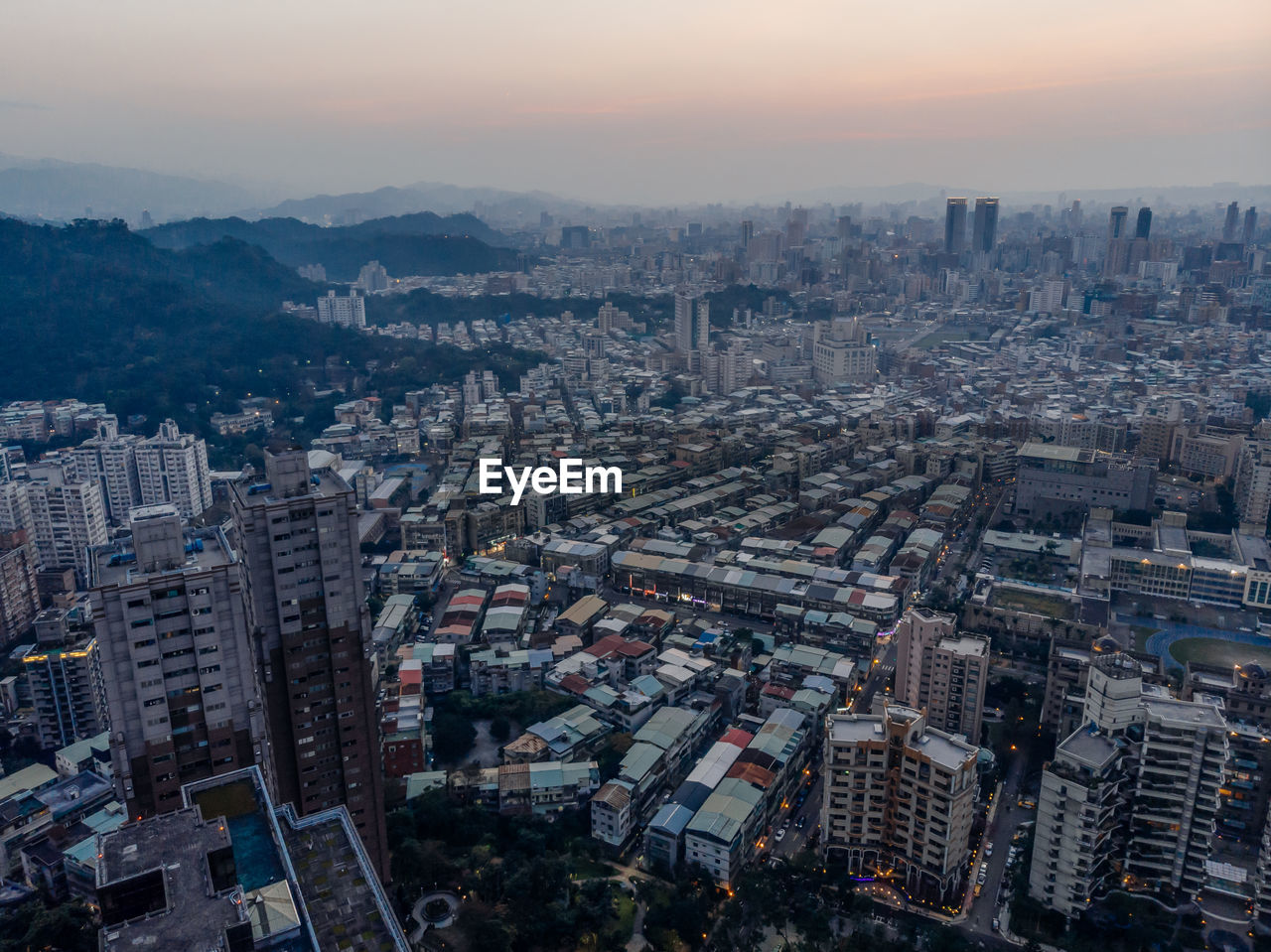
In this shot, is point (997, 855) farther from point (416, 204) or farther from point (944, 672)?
point (416, 204)

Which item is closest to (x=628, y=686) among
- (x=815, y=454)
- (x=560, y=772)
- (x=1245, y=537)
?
(x=560, y=772)

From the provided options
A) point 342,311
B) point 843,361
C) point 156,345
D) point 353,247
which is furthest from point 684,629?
point 353,247

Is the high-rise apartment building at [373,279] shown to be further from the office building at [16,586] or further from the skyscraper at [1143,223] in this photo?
the skyscraper at [1143,223]

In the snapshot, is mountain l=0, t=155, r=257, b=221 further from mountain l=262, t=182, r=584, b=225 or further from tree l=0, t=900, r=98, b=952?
tree l=0, t=900, r=98, b=952

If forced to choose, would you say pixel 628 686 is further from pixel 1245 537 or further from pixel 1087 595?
pixel 1245 537

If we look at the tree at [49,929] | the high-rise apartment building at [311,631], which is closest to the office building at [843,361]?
the high-rise apartment building at [311,631]

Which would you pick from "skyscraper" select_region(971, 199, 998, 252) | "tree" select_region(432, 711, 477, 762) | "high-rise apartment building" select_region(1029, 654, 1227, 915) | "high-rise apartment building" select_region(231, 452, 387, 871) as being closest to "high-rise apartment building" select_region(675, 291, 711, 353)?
"skyscraper" select_region(971, 199, 998, 252)

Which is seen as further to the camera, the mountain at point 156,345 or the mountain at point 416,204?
the mountain at point 416,204
